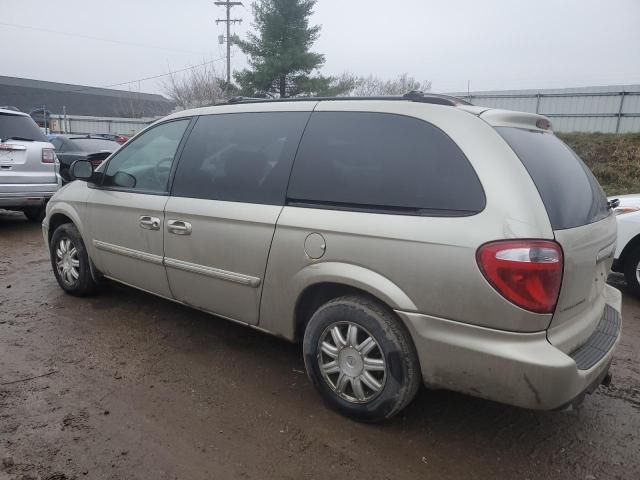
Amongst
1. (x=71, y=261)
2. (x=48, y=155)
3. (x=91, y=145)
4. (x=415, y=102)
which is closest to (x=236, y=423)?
(x=415, y=102)

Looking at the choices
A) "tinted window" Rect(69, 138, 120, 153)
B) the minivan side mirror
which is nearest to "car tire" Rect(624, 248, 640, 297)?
the minivan side mirror

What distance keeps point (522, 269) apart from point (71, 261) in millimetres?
4085

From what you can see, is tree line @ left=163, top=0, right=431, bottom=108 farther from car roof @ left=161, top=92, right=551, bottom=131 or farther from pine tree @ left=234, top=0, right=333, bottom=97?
car roof @ left=161, top=92, right=551, bottom=131

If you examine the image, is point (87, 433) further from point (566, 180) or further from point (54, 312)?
point (566, 180)

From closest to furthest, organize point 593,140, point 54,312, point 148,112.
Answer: point 54,312, point 593,140, point 148,112

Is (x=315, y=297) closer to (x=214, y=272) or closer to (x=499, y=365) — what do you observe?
(x=214, y=272)

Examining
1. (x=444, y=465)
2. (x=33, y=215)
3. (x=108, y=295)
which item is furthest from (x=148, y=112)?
(x=444, y=465)

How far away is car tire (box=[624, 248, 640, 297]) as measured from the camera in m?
5.02

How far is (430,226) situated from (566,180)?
840 mm

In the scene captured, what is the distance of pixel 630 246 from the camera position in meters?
5.06

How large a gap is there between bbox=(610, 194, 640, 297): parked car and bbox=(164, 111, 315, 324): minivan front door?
3859mm

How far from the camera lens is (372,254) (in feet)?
8.05

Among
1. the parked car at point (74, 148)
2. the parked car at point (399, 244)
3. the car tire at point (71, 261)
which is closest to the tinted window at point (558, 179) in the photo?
the parked car at point (399, 244)

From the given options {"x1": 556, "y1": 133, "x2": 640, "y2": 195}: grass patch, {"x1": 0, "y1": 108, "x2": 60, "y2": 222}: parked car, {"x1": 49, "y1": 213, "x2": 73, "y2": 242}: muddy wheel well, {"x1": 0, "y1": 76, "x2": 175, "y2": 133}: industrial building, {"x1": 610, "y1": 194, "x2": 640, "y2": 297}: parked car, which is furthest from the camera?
{"x1": 0, "y1": 76, "x2": 175, "y2": 133}: industrial building
